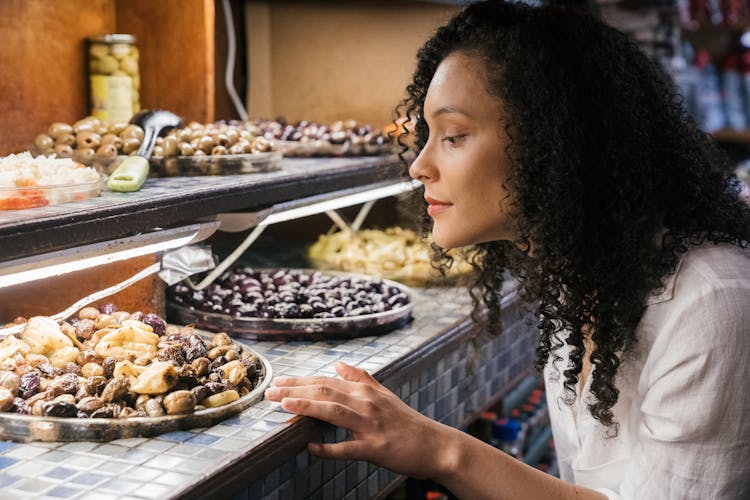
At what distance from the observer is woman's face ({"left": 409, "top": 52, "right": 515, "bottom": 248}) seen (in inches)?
71.6

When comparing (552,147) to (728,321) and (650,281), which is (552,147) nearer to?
(650,281)

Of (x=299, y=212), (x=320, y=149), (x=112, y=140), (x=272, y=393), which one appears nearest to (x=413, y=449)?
(x=272, y=393)

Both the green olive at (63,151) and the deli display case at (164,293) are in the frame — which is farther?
the green olive at (63,151)

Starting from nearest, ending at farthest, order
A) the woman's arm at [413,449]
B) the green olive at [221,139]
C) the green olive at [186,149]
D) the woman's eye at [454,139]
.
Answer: the woman's arm at [413,449] < the woman's eye at [454,139] < the green olive at [186,149] < the green olive at [221,139]

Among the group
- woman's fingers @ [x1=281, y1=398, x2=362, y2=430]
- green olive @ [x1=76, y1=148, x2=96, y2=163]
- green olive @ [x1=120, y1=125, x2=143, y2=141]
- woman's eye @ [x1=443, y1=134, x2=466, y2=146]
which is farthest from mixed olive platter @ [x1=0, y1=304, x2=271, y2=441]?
woman's eye @ [x1=443, y1=134, x2=466, y2=146]

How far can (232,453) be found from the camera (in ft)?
5.42

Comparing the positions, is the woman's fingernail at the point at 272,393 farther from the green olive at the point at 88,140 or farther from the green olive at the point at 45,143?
the green olive at the point at 45,143

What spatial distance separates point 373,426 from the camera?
1.74 meters

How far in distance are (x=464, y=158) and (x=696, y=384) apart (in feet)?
2.05

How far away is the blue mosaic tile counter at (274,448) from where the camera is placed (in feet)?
5.00

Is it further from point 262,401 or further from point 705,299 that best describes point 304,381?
point 705,299

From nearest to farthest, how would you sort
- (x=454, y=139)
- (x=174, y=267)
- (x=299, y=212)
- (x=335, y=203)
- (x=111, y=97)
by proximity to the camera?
1. (x=454, y=139)
2. (x=174, y=267)
3. (x=299, y=212)
4. (x=335, y=203)
5. (x=111, y=97)

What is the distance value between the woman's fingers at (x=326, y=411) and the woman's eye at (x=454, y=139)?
1.91 feet

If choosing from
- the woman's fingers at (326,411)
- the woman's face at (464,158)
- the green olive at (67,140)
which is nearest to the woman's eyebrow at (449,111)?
the woman's face at (464,158)
